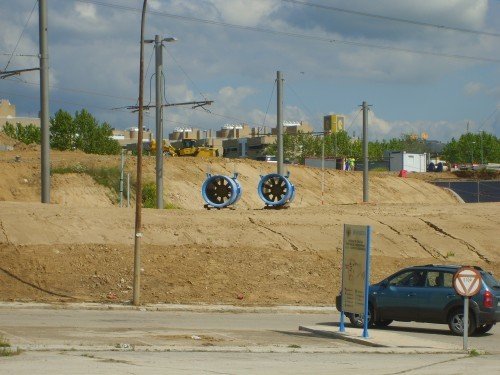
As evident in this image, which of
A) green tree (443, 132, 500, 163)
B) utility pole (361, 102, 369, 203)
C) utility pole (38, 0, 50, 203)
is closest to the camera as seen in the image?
utility pole (38, 0, 50, 203)

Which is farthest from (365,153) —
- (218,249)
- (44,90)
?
(44,90)

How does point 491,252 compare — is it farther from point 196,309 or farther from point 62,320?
point 62,320

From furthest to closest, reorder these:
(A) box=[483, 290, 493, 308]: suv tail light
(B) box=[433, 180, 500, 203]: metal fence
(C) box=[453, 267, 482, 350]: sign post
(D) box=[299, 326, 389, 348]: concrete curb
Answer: (B) box=[433, 180, 500, 203]: metal fence
(A) box=[483, 290, 493, 308]: suv tail light
(D) box=[299, 326, 389, 348]: concrete curb
(C) box=[453, 267, 482, 350]: sign post

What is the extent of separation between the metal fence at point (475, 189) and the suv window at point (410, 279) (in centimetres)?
4530

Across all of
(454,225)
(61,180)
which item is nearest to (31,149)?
(61,180)

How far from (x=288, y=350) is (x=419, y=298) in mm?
5459

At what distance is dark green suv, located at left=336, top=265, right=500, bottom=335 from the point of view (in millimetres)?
23109

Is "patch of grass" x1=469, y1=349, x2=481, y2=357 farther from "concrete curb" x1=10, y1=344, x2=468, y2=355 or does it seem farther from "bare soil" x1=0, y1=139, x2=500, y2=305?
"bare soil" x1=0, y1=139, x2=500, y2=305

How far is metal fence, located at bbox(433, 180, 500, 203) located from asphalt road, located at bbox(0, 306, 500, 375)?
4649 cm

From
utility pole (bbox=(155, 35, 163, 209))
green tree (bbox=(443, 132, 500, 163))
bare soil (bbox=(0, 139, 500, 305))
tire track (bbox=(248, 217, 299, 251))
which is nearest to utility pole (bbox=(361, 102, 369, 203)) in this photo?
bare soil (bbox=(0, 139, 500, 305))

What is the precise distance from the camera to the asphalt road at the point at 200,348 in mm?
16281

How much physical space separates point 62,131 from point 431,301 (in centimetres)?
10139

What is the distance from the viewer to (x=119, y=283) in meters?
32.5

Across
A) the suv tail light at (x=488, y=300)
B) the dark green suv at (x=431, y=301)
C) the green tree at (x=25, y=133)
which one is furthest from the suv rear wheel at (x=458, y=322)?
the green tree at (x=25, y=133)
